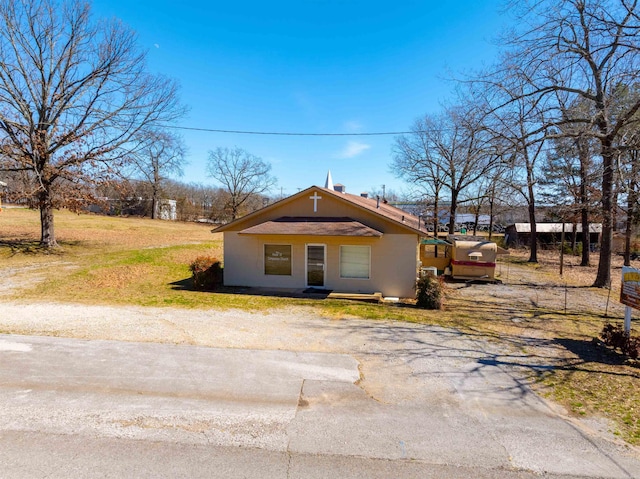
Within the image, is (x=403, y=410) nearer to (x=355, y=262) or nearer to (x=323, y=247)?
(x=355, y=262)

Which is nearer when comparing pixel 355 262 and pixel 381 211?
pixel 355 262

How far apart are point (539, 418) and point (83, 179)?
2155cm

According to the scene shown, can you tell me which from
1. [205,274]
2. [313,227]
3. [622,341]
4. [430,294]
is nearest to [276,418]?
[622,341]

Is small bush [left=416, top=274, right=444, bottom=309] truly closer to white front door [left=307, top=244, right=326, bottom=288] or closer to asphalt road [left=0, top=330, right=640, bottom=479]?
white front door [left=307, top=244, right=326, bottom=288]

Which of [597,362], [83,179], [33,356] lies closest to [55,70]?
[83,179]

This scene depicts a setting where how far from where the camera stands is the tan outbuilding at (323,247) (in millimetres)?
13500

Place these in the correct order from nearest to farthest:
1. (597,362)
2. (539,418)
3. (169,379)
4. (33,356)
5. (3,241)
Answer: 1. (539,418)
2. (169,379)
3. (33,356)
4. (597,362)
5. (3,241)

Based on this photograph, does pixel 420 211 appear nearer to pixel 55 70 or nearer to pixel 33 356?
pixel 55 70

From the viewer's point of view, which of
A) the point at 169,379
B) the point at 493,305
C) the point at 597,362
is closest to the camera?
the point at 169,379

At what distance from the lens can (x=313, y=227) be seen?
1362 centimetres

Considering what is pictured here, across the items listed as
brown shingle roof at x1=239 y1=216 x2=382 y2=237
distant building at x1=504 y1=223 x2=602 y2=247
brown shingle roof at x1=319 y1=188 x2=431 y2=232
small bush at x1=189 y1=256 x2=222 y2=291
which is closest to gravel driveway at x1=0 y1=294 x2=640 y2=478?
brown shingle roof at x1=239 y1=216 x2=382 y2=237

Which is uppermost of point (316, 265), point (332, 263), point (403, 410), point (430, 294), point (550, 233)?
point (550, 233)

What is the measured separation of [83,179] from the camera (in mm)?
18328

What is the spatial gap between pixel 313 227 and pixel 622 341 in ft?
31.5
